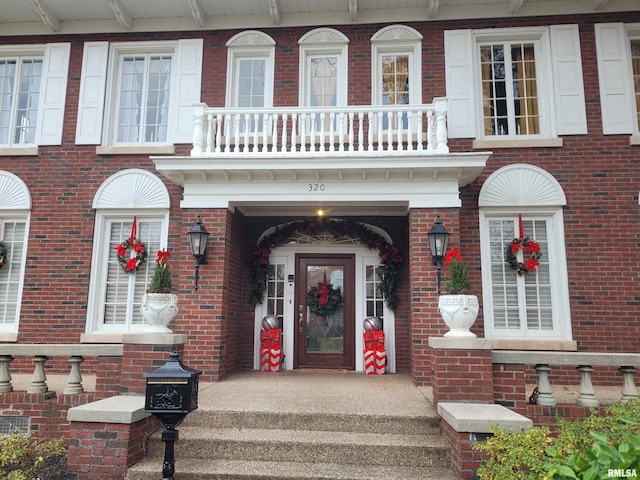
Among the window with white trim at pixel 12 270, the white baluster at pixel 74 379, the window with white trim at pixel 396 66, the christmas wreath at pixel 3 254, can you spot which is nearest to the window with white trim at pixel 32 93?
the window with white trim at pixel 12 270

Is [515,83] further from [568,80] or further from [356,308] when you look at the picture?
[356,308]

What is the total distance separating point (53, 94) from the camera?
27.5ft

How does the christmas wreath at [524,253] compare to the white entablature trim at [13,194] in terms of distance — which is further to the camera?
the white entablature trim at [13,194]

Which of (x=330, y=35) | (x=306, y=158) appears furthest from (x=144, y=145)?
(x=330, y=35)

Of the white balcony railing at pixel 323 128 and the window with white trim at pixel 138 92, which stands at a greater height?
the window with white trim at pixel 138 92

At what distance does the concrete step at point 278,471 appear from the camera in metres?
3.97

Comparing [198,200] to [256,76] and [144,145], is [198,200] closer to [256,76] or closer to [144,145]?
[144,145]

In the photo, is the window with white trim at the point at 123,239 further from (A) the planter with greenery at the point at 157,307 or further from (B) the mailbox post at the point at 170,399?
(B) the mailbox post at the point at 170,399

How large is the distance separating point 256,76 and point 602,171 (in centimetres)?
637

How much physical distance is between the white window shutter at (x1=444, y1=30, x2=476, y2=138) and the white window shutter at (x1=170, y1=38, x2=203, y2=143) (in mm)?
4567

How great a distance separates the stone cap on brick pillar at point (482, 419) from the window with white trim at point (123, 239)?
18.5 feet

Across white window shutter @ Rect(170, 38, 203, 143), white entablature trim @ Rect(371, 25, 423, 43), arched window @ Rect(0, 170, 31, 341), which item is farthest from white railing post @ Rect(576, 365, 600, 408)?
arched window @ Rect(0, 170, 31, 341)

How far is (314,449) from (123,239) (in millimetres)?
5518

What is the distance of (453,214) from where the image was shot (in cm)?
686
